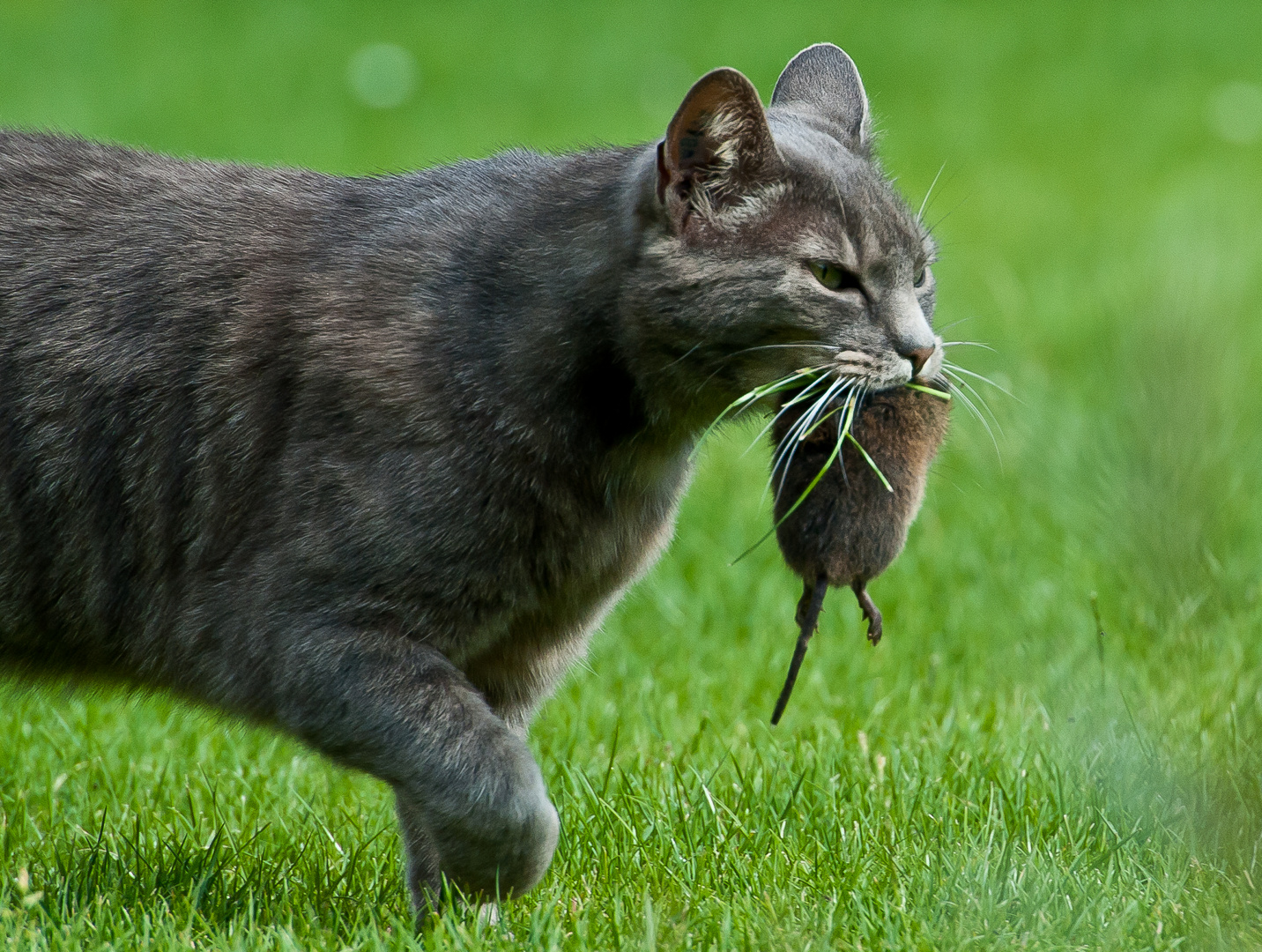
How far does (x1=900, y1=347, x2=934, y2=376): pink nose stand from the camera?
2512 mm

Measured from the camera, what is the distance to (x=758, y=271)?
254cm

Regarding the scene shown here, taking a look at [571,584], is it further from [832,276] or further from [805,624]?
[832,276]

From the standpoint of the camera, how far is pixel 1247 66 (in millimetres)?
11586

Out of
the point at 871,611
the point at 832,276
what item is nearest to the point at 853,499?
the point at 871,611

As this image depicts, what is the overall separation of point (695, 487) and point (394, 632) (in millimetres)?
2720

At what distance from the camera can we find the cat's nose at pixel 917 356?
2512 mm

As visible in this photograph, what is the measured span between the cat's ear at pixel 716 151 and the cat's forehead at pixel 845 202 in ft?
0.20

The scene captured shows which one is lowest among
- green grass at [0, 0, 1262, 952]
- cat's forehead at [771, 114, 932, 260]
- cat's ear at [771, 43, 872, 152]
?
green grass at [0, 0, 1262, 952]

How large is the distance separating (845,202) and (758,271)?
0.20m

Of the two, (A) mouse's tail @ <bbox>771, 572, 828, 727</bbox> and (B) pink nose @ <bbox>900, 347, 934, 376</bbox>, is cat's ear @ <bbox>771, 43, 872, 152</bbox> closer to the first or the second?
(B) pink nose @ <bbox>900, 347, 934, 376</bbox>

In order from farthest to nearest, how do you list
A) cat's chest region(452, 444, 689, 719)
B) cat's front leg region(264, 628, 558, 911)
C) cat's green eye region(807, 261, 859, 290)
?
cat's chest region(452, 444, 689, 719), cat's green eye region(807, 261, 859, 290), cat's front leg region(264, 628, 558, 911)

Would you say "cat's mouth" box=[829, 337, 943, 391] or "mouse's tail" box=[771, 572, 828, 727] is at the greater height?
"cat's mouth" box=[829, 337, 943, 391]

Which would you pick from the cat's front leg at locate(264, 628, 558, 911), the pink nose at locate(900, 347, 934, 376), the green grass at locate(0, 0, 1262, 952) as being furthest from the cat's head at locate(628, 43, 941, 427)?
the cat's front leg at locate(264, 628, 558, 911)

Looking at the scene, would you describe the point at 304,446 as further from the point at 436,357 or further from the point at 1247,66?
the point at 1247,66
